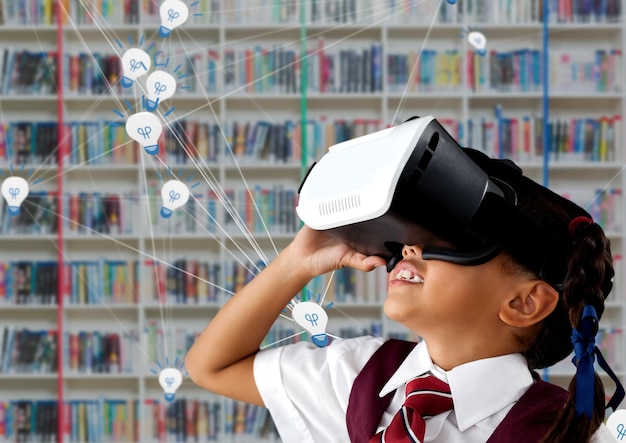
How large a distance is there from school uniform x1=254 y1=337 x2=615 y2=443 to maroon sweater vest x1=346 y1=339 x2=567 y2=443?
16 mm

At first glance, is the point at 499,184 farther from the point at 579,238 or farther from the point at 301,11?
the point at 301,11

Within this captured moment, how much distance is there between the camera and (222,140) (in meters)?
3.55

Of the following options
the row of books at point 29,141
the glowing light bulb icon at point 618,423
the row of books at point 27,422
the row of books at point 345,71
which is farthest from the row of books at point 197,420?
the glowing light bulb icon at point 618,423

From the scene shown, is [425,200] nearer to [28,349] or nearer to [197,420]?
[197,420]

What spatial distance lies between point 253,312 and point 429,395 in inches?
10.7

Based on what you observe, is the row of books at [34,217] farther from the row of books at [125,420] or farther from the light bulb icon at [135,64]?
the light bulb icon at [135,64]

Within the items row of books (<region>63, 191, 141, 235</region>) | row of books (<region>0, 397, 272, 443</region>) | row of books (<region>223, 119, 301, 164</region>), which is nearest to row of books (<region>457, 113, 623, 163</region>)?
row of books (<region>223, 119, 301, 164</region>)

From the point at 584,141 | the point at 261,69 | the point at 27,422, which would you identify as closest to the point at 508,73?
the point at 584,141

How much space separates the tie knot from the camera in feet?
3.25

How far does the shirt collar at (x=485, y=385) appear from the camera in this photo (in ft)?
3.22

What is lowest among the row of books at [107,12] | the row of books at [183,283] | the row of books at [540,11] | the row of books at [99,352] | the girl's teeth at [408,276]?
the row of books at [99,352]

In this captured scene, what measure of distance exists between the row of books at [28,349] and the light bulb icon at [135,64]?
1836 mm

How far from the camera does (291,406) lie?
3.71 feet

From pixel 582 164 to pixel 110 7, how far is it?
7.03ft
